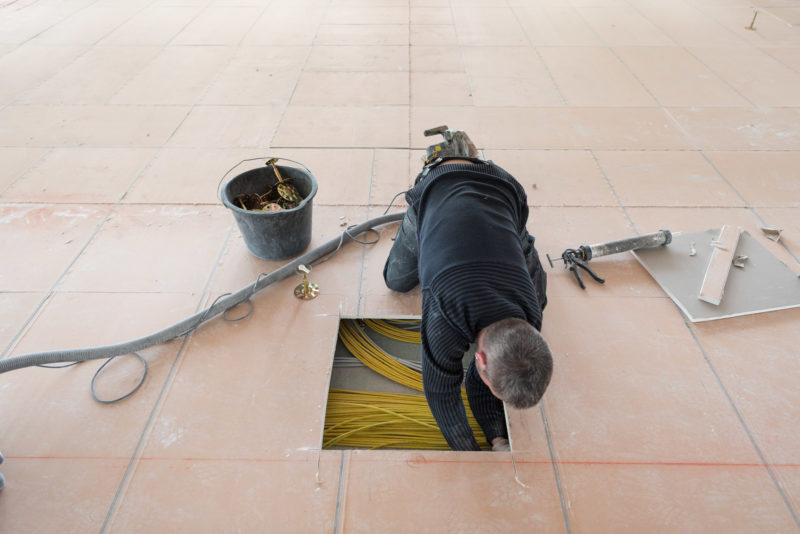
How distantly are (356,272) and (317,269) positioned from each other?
22cm

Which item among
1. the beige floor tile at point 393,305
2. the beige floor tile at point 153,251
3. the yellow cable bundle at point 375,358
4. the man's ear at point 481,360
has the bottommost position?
the yellow cable bundle at point 375,358

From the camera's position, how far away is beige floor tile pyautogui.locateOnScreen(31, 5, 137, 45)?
5.22 meters

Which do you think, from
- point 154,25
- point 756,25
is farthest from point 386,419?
point 756,25

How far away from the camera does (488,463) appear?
5.69 ft

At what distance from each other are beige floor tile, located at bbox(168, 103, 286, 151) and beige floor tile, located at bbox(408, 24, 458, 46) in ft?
7.05

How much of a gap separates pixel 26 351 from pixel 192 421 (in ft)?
3.03

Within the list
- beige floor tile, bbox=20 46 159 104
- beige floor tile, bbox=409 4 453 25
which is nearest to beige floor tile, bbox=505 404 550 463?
beige floor tile, bbox=20 46 159 104

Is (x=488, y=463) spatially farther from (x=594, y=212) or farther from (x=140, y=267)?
(x=140, y=267)

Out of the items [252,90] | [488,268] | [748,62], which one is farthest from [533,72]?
[488,268]

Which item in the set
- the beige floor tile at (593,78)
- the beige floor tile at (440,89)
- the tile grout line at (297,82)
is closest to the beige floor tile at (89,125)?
the tile grout line at (297,82)

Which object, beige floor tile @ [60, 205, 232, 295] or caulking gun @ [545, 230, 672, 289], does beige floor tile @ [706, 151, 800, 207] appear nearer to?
caulking gun @ [545, 230, 672, 289]

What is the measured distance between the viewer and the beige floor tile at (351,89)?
412 cm

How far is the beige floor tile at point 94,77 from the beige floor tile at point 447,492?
162 inches

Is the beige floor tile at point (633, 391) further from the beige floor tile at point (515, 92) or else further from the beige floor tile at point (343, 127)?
the beige floor tile at point (515, 92)
